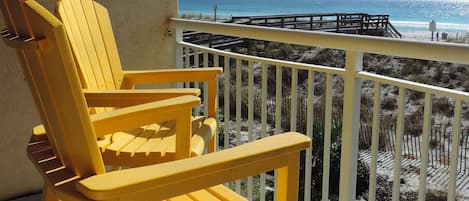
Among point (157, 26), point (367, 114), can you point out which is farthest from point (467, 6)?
point (157, 26)

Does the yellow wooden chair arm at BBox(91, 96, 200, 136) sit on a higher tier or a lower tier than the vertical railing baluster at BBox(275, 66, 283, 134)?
higher

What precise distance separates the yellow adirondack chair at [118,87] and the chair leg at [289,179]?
581mm

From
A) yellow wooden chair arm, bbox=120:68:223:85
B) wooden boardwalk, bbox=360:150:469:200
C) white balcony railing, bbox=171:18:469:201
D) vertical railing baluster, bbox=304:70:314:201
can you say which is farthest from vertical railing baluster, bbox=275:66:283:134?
wooden boardwalk, bbox=360:150:469:200

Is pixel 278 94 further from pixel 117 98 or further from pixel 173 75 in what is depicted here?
pixel 117 98

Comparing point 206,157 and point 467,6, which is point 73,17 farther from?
point 467,6

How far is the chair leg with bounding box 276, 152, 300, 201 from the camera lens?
4.65ft

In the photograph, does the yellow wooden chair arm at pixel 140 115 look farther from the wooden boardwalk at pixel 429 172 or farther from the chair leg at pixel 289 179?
the wooden boardwalk at pixel 429 172

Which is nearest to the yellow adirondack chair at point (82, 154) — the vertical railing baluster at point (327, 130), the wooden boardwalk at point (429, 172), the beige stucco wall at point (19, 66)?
the vertical railing baluster at point (327, 130)

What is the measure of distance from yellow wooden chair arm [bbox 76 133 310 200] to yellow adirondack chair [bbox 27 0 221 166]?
54cm

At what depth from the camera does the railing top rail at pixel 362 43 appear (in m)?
1.72

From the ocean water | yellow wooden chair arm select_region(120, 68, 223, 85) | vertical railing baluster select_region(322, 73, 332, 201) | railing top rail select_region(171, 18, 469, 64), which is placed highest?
railing top rail select_region(171, 18, 469, 64)

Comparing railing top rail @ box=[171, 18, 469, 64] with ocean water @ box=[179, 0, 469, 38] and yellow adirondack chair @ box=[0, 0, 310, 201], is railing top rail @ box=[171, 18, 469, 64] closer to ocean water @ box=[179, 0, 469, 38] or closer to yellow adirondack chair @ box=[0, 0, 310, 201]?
yellow adirondack chair @ box=[0, 0, 310, 201]

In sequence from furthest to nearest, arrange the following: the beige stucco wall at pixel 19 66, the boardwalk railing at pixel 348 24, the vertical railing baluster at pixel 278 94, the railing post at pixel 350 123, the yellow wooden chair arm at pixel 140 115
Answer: the boardwalk railing at pixel 348 24 → the beige stucco wall at pixel 19 66 → the vertical railing baluster at pixel 278 94 → the railing post at pixel 350 123 → the yellow wooden chair arm at pixel 140 115

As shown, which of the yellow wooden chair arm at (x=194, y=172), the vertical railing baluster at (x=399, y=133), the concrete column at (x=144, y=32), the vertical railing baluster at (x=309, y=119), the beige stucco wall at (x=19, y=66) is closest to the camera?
the yellow wooden chair arm at (x=194, y=172)
